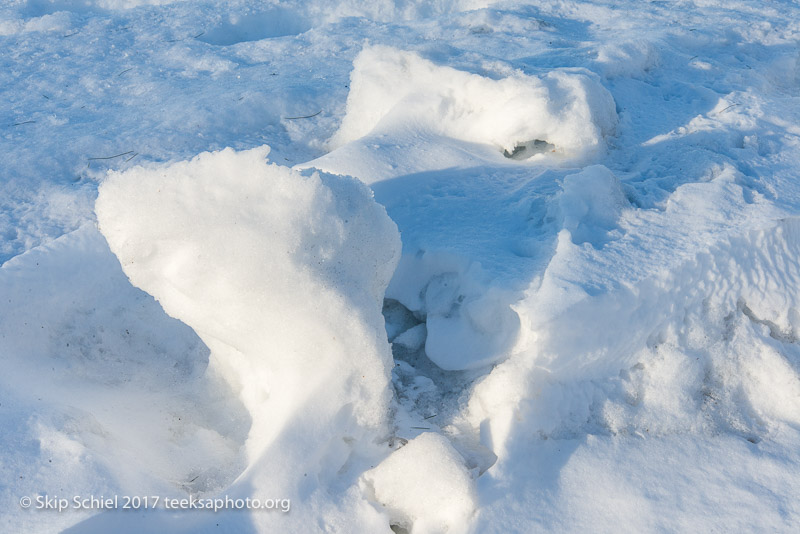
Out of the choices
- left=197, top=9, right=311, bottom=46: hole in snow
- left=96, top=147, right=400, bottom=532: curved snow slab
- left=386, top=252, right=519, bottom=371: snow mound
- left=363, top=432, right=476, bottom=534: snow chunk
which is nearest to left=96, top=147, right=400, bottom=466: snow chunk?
left=96, top=147, right=400, bottom=532: curved snow slab

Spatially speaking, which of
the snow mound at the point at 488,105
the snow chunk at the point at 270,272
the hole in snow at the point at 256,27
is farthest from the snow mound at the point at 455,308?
the hole in snow at the point at 256,27

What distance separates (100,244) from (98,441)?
97 centimetres

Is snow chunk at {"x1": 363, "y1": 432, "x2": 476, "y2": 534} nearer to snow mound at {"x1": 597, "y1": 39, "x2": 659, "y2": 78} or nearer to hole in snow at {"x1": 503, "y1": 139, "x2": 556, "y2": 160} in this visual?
hole in snow at {"x1": 503, "y1": 139, "x2": 556, "y2": 160}

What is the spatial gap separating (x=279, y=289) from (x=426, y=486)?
68cm

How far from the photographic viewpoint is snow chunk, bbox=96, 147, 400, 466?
1.91 m

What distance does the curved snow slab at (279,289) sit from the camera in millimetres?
1897

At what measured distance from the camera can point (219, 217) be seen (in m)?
1.91

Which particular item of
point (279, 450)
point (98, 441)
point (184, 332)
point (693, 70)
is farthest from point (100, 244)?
point (693, 70)

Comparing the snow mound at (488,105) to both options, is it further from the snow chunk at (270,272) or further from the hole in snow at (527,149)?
the snow chunk at (270,272)

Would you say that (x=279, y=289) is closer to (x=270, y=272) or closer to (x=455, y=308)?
(x=270, y=272)

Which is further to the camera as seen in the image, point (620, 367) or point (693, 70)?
point (693, 70)

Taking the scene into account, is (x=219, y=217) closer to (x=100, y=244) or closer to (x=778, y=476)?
(x=100, y=244)

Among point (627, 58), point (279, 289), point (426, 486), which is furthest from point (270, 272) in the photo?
point (627, 58)

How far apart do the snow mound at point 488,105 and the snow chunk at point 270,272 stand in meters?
1.26
